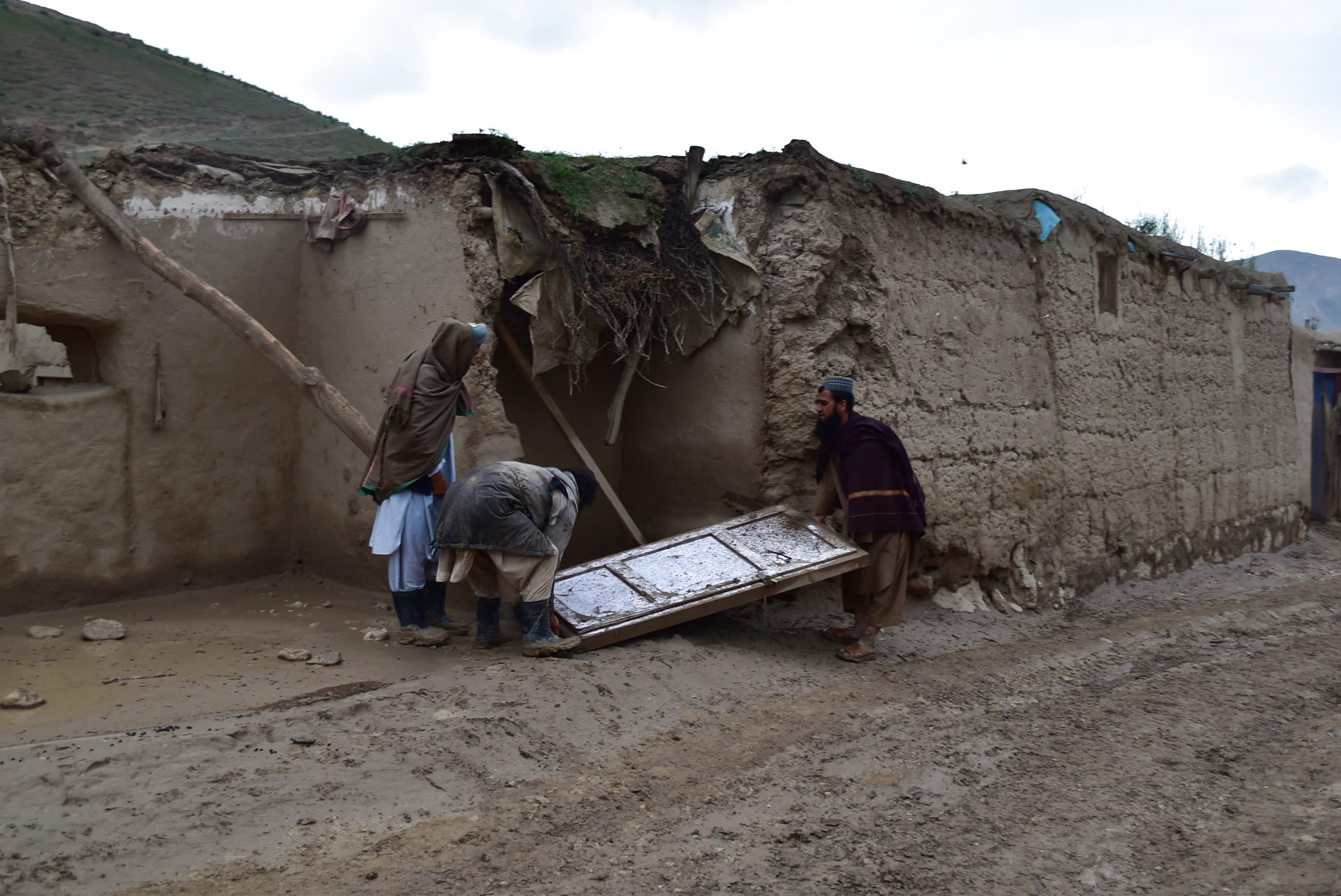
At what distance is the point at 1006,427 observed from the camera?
6.43 metres

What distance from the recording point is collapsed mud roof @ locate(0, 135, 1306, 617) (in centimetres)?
505

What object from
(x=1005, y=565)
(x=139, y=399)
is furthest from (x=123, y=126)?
(x=1005, y=565)

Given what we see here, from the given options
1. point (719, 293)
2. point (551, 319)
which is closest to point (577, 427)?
point (551, 319)

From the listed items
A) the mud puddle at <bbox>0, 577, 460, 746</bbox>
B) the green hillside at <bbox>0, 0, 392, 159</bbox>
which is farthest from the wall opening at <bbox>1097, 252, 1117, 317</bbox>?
the green hillside at <bbox>0, 0, 392, 159</bbox>

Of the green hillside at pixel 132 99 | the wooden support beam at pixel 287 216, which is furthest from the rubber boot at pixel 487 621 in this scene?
the green hillside at pixel 132 99

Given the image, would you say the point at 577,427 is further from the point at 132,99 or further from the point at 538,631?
the point at 132,99

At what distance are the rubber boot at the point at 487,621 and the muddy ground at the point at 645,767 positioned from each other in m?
Answer: 0.09

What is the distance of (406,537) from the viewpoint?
14.9 feet

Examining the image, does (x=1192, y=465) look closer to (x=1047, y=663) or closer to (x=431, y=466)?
(x=1047, y=663)

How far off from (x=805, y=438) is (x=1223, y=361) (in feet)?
17.8

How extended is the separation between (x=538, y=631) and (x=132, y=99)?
1717 cm

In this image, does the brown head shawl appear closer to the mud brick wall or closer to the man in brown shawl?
the man in brown shawl

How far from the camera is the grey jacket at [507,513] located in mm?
4215

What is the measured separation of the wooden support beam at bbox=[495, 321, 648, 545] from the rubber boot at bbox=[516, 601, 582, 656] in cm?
123
